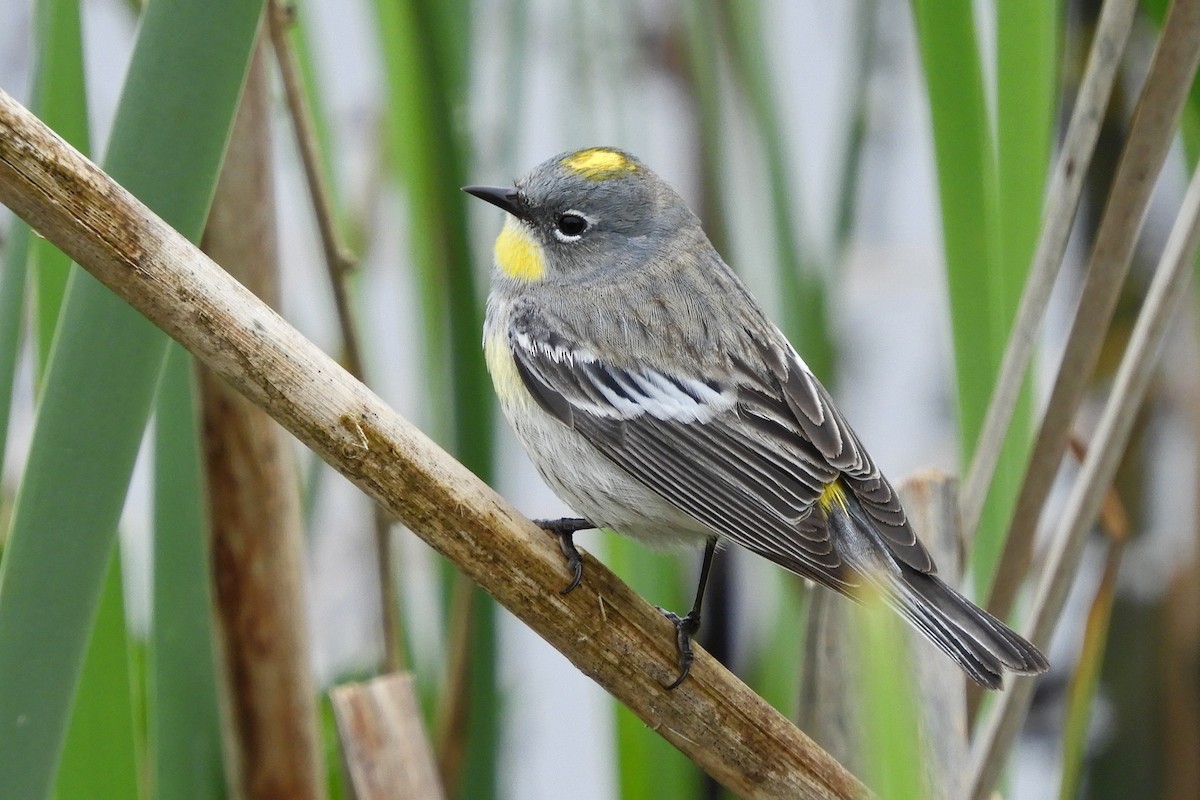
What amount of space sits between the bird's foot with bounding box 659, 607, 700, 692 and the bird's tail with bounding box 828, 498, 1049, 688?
0.27 m

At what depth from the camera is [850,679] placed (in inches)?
78.4

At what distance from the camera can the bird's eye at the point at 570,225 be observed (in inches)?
101

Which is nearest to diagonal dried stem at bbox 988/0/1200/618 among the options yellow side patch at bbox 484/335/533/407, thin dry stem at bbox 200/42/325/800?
yellow side patch at bbox 484/335/533/407

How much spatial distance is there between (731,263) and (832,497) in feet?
3.58

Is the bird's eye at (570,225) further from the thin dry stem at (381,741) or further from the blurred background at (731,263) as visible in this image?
the thin dry stem at (381,741)

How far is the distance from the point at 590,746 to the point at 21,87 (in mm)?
2710

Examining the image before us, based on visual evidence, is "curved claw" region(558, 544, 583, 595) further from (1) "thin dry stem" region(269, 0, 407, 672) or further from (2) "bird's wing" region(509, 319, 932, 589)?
(1) "thin dry stem" region(269, 0, 407, 672)

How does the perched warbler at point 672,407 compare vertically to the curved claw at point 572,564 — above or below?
above

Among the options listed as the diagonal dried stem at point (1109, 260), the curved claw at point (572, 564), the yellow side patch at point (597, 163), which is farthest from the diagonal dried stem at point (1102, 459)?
the yellow side patch at point (597, 163)

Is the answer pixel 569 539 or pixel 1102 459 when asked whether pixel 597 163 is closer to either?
pixel 569 539

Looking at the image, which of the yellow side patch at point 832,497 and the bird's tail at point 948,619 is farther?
the yellow side patch at point 832,497

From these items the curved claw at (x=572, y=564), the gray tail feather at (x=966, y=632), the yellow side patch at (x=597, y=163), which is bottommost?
the gray tail feather at (x=966, y=632)

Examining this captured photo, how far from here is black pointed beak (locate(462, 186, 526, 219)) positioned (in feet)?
7.62

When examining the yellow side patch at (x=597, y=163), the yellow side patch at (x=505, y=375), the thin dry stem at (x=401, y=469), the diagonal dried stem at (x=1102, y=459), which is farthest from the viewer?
the yellow side patch at (x=597, y=163)
